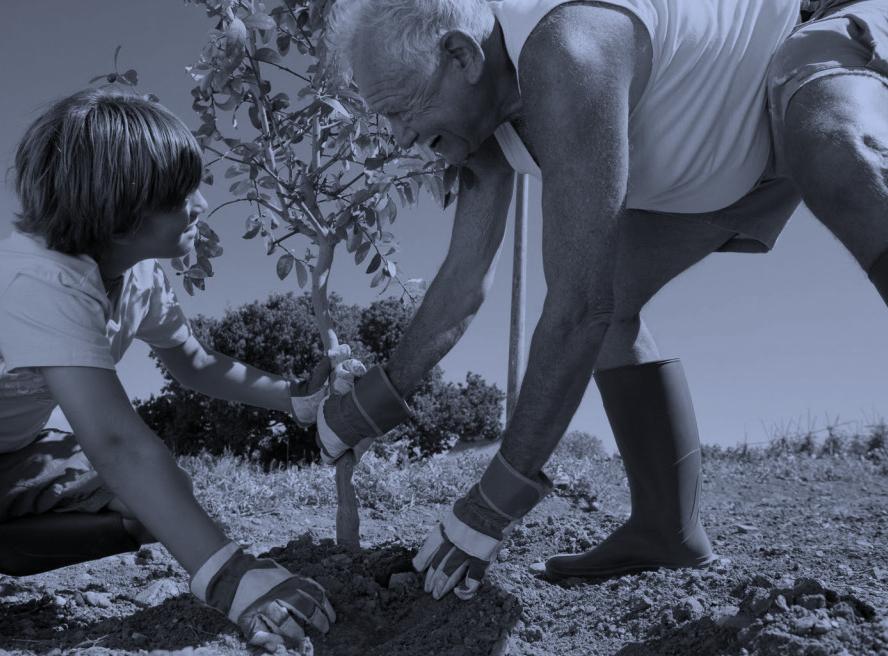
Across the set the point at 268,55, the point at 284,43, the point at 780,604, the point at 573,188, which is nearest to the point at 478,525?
the point at 780,604

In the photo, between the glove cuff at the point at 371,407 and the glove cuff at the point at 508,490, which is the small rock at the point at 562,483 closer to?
the glove cuff at the point at 371,407

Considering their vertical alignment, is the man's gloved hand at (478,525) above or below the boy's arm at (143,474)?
below

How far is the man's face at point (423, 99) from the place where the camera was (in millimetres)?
1936

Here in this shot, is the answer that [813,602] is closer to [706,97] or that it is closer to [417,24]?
[706,97]

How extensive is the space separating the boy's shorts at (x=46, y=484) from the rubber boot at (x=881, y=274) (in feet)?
7.53

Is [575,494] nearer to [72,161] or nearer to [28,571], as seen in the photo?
[28,571]

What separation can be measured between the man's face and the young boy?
62 centimetres

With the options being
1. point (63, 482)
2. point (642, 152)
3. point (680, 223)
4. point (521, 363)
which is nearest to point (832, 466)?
point (521, 363)

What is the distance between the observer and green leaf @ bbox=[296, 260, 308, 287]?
295 cm

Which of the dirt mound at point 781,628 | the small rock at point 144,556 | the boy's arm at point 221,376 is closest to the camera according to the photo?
the dirt mound at point 781,628

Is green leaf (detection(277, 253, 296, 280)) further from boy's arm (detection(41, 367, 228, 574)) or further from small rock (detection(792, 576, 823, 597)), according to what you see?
small rock (detection(792, 576, 823, 597))

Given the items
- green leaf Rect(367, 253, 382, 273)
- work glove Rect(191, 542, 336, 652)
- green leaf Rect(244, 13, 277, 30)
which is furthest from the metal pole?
work glove Rect(191, 542, 336, 652)

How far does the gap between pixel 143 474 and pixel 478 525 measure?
0.79 meters

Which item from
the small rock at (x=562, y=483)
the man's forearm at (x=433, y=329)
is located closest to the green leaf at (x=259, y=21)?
the man's forearm at (x=433, y=329)
